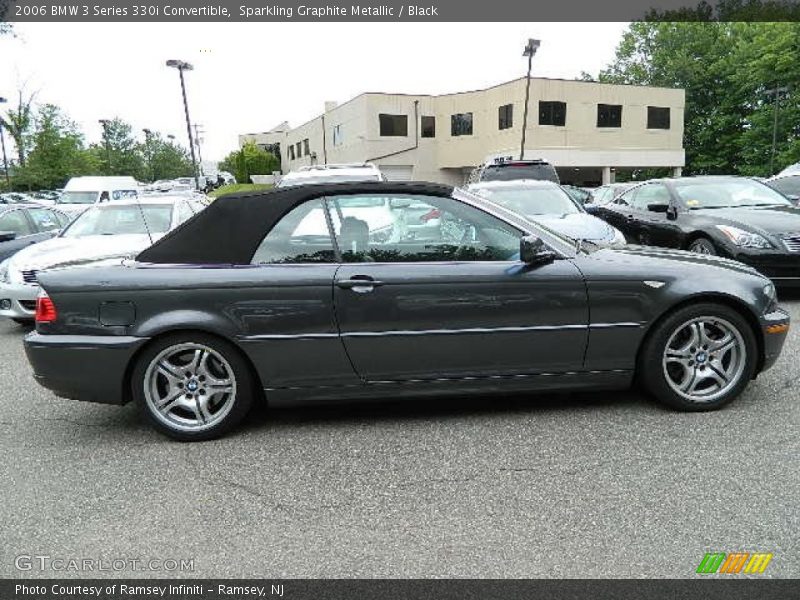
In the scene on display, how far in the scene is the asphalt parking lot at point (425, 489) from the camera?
250 centimetres

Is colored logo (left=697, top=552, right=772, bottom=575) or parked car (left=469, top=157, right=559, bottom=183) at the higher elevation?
parked car (left=469, top=157, right=559, bottom=183)

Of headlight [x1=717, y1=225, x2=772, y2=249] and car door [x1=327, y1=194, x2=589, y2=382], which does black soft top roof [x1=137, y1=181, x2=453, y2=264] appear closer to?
car door [x1=327, y1=194, x2=589, y2=382]

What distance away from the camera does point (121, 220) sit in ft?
26.8

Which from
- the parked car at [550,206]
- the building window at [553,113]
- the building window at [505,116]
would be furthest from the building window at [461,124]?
the parked car at [550,206]

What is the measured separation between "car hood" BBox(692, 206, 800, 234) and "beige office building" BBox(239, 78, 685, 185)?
107 feet

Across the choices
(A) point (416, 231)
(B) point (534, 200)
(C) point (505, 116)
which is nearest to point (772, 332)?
(A) point (416, 231)

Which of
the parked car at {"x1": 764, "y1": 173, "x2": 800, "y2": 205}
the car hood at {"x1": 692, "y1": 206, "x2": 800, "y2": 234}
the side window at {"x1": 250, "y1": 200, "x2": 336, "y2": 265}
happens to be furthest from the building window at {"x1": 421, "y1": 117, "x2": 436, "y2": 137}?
the side window at {"x1": 250, "y1": 200, "x2": 336, "y2": 265}

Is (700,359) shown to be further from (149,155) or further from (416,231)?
(149,155)

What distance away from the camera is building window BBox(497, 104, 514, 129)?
132 feet

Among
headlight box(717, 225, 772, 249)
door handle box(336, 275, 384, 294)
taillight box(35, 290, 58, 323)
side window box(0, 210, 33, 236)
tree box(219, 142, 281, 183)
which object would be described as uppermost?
tree box(219, 142, 281, 183)

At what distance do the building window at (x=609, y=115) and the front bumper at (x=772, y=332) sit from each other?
40761mm

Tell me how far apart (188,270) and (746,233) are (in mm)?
6086

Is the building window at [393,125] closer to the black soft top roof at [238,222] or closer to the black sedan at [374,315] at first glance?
the black soft top roof at [238,222]

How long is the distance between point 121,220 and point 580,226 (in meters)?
6.07
